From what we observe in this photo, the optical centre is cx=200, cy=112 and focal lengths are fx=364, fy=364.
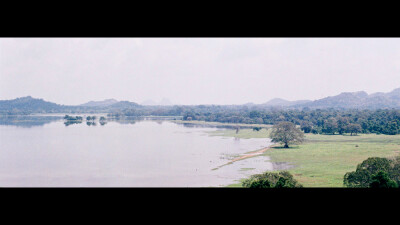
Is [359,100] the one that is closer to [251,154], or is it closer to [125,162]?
[251,154]

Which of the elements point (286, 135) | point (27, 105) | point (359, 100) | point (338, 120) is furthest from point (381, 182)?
point (359, 100)

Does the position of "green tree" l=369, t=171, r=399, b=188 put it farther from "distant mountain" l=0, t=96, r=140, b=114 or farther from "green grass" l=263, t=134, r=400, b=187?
"distant mountain" l=0, t=96, r=140, b=114

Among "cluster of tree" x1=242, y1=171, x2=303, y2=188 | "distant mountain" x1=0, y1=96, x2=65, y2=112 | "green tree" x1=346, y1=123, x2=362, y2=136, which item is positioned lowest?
"cluster of tree" x1=242, y1=171, x2=303, y2=188

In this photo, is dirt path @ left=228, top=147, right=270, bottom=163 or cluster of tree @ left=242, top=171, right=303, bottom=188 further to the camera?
dirt path @ left=228, top=147, right=270, bottom=163

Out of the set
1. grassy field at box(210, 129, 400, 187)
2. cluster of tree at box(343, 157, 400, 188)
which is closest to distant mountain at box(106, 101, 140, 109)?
grassy field at box(210, 129, 400, 187)

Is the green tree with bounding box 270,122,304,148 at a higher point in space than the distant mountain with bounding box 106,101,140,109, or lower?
lower
